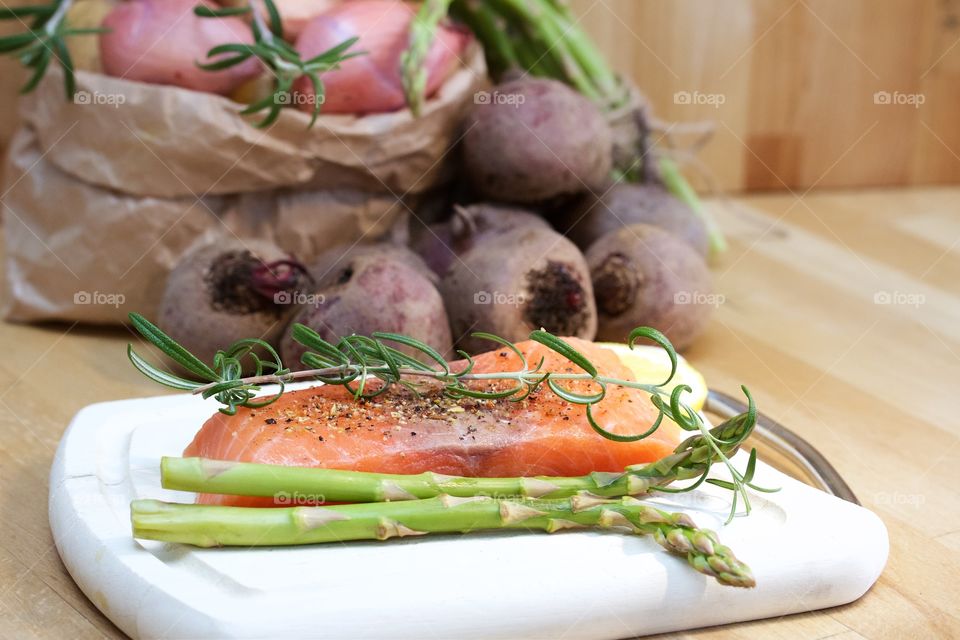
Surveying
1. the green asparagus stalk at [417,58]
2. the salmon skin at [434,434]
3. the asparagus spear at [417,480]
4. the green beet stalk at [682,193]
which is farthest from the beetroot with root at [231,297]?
the green beet stalk at [682,193]

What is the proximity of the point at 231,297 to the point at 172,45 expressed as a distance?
415 millimetres

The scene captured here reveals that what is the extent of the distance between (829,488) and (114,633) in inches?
30.4

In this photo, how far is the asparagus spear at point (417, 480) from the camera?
0.99 m

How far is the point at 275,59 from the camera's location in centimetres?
162

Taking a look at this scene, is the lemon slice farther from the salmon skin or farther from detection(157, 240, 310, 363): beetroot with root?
detection(157, 240, 310, 363): beetroot with root

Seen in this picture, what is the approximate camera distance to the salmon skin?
1.05 m

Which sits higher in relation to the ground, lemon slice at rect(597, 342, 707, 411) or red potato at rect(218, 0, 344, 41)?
red potato at rect(218, 0, 344, 41)

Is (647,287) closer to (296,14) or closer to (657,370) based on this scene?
(657,370)

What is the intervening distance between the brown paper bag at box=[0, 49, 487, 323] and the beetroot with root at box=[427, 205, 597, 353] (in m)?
0.25

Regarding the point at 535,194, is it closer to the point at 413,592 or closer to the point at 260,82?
the point at 260,82

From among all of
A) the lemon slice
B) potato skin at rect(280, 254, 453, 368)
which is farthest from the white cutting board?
potato skin at rect(280, 254, 453, 368)

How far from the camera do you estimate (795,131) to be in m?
2.52

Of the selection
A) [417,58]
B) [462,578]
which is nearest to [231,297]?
[417,58]

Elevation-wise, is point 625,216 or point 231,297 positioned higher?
point 625,216
